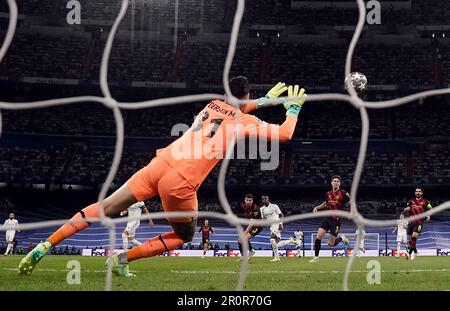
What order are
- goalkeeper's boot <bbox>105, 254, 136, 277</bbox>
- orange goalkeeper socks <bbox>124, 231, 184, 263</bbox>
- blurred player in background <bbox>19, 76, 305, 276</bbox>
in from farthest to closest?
goalkeeper's boot <bbox>105, 254, 136, 277</bbox> < orange goalkeeper socks <bbox>124, 231, 184, 263</bbox> < blurred player in background <bbox>19, 76, 305, 276</bbox>

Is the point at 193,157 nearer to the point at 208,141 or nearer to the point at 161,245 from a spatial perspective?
the point at 208,141

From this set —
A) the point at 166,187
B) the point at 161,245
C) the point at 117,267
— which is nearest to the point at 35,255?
the point at 117,267

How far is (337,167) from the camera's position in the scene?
28062mm

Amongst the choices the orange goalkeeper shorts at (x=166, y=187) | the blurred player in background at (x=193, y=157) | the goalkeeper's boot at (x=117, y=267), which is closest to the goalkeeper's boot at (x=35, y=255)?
the blurred player in background at (x=193, y=157)

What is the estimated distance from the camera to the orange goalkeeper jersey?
517 centimetres

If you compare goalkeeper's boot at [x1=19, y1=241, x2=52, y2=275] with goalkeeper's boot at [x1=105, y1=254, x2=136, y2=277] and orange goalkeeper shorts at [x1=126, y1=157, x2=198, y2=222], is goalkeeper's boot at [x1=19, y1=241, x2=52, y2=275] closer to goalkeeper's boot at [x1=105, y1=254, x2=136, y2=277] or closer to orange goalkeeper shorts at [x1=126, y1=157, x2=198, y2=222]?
goalkeeper's boot at [x1=105, y1=254, x2=136, y2=277]

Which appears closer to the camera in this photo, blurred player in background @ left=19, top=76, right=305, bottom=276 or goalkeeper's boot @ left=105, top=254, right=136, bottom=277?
blurred player in background @ left=19, top=76, right=305, bottom=276

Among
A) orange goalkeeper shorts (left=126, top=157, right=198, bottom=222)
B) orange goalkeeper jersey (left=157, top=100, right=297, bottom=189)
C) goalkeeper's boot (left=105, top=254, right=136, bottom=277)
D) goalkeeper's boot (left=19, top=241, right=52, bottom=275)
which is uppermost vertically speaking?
orange goalkeeper jersey (left=157, top=100, right=297, bottom=189)

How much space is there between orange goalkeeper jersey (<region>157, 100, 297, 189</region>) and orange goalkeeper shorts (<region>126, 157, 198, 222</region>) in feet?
0.21

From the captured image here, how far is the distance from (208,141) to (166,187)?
58cm

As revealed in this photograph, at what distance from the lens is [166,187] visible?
5.20 meters

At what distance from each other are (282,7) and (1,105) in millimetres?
28668

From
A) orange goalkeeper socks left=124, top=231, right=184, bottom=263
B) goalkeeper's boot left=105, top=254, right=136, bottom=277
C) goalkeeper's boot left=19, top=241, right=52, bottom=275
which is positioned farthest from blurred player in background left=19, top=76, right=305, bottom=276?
goalkeeper's boot left=105, top=254, right=136, bottom=277

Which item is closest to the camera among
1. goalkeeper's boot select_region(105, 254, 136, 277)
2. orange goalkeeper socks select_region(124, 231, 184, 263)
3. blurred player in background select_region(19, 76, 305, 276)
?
blurred player in background select_region(19, 76, 305, 276)
